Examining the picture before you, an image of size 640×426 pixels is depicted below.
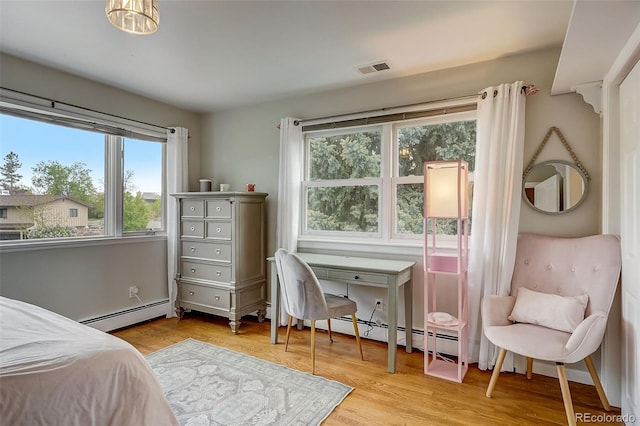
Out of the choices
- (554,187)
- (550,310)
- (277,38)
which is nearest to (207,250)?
(277,38)

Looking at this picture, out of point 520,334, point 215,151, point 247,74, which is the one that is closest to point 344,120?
point 247,74

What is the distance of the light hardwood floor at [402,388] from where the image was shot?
1.94m

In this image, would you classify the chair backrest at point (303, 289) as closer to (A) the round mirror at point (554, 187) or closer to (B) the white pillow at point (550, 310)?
(B) the white pillow at point (550, 310)

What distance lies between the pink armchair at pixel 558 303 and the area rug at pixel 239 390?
114 centimetres

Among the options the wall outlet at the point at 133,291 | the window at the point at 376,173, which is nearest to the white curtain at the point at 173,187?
the wall outlet at the point at 133,291

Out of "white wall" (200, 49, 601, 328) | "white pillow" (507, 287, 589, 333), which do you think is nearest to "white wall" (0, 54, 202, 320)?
"white wall" (200, 49, 601, 328)

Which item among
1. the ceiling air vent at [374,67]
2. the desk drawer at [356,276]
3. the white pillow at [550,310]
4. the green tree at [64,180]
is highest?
the ceiling air vent at [374,67]

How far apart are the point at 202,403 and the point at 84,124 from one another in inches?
105

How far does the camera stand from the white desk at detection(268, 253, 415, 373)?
248 cm

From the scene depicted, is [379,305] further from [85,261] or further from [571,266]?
[85,261]

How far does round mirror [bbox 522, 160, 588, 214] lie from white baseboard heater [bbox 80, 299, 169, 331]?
376 centimetres

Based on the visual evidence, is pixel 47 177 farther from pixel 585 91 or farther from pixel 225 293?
pixel 585 91

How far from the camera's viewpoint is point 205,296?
3484 millimetres

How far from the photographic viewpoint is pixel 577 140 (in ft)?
7.79
